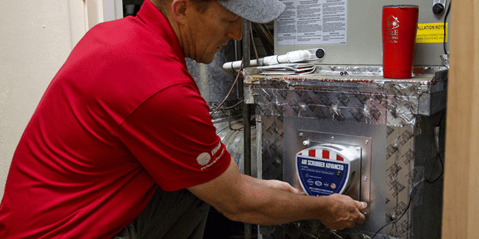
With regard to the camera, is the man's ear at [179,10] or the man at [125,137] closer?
the man at [125,137]

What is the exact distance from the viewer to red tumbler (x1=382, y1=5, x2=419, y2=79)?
1.22 meters

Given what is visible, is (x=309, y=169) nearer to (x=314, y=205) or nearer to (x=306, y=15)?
(x=314, y=205)

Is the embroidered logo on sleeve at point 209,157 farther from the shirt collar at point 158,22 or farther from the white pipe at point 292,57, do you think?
the white pipe at point 292,57

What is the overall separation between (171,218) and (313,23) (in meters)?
0.87

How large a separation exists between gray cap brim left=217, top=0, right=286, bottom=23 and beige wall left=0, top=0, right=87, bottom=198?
3.62ft

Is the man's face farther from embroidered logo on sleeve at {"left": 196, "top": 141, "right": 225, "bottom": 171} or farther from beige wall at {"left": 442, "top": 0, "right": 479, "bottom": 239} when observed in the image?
beige wall at {"left": 442, "top": 0, "right": 479, "bottom": 239}

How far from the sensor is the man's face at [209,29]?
1.13 meters

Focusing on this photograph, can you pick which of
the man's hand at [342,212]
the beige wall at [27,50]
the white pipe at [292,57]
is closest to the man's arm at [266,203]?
the man's hand at [342,212]

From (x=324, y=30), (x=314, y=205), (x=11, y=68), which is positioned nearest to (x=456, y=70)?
(x=314, y=205)

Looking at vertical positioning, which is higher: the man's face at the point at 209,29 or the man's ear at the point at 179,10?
the man's ear at the point at 179,10

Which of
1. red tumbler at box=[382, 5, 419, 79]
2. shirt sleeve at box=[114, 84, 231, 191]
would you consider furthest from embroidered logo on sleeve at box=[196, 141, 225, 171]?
red tumbler at box=[382, 5, 419, 79]

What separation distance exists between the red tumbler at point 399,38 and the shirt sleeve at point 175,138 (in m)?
0.59

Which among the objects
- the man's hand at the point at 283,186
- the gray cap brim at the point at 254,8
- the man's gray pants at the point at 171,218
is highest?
the gray cap brim at the point at 254,8

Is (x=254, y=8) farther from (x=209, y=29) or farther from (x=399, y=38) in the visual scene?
(x=399, y=38)
